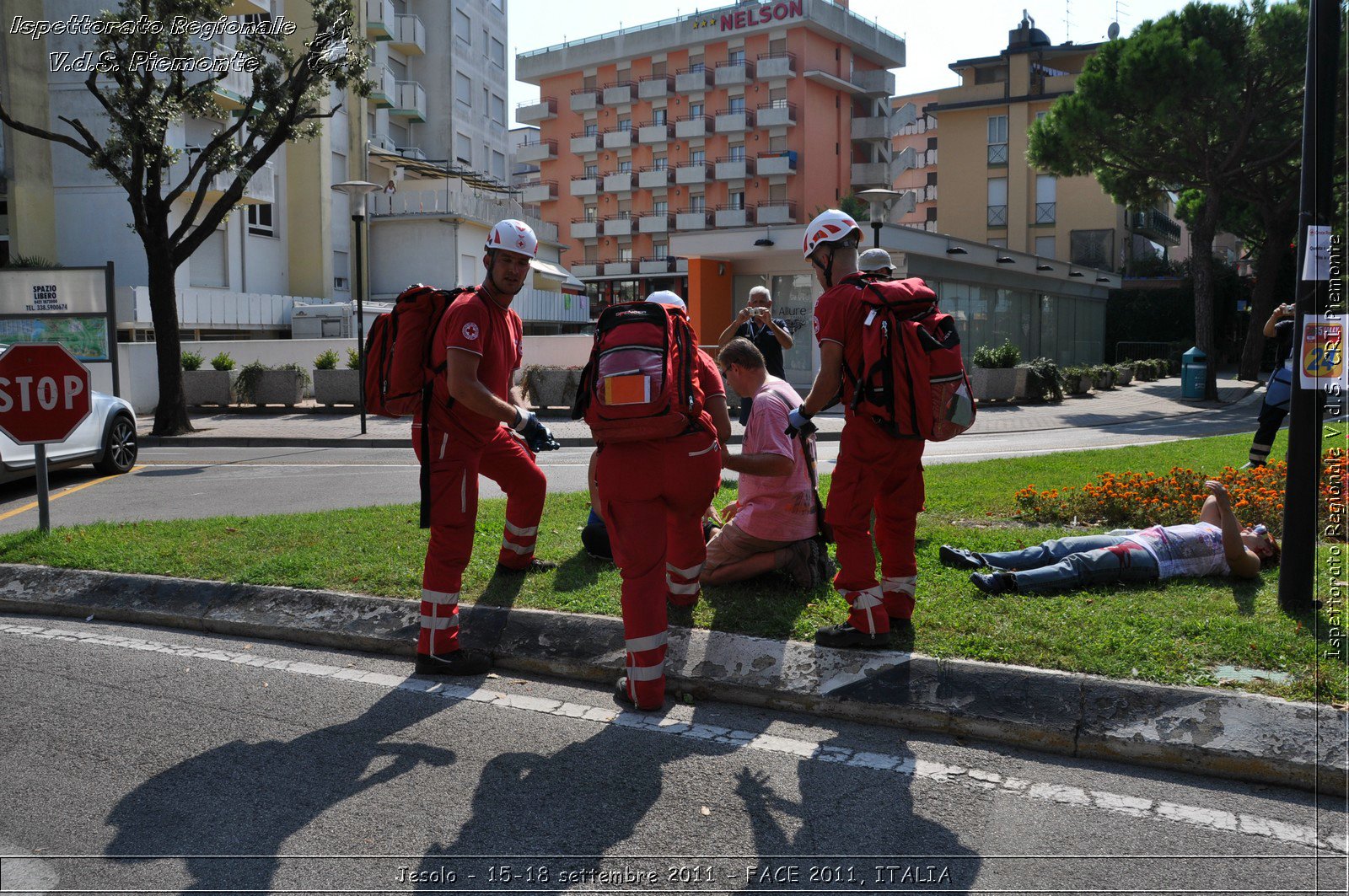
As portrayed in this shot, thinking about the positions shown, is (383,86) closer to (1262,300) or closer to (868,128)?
(1262,300)

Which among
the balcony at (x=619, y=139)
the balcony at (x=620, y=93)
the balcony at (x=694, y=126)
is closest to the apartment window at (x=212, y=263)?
the balcony at (x=694, y=126)

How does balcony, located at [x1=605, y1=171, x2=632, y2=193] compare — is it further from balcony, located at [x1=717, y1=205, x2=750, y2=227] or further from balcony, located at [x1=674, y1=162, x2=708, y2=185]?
balcony, located at [x1=717, y1=205, x2=750, y2=227]

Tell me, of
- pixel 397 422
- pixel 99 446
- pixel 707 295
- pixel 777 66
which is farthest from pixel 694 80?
pixel 99 446

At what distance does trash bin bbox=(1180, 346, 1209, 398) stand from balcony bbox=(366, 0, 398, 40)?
1317 inches

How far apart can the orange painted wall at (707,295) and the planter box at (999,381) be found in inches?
288

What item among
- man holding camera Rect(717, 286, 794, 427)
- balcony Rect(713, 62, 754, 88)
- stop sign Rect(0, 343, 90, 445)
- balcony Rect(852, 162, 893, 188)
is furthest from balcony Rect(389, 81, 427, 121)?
stop sign Rect(0, 343, 90, 445)

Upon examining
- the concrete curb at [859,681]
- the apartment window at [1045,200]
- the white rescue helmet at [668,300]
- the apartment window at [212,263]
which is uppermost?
the apartment window at [1045,200]

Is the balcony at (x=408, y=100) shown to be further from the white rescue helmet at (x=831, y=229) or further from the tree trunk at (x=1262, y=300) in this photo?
the white rescue helmet at (x=831, y=229)

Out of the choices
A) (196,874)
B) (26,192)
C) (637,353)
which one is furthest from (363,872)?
(26,192)

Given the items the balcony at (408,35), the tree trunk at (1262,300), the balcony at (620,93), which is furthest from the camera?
the balcony at (620,93)

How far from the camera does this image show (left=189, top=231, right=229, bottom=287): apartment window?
31750 millimetres

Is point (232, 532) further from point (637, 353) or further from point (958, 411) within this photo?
point (958, 411)

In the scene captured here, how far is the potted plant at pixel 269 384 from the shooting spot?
74.7ft

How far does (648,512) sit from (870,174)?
218 feet
